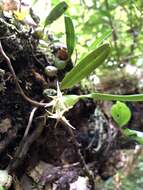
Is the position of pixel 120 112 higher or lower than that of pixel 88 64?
lower

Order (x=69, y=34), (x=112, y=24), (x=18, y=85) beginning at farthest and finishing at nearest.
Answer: (x=112, y=24), (x=69, y=34), (x=18, y=85)

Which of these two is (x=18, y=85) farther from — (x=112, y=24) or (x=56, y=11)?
(x=112, y=24)

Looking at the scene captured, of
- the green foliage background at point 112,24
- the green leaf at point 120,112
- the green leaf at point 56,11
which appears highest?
the green leaf at point 56,11

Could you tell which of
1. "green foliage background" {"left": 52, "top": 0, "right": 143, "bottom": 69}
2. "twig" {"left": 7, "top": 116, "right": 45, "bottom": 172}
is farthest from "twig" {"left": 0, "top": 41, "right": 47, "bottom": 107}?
"green foliage background" {"left": 52, "top": 0, "right": 143, "bottom": 69}

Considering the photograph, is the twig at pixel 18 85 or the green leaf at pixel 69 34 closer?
the twig at pixel 18 85

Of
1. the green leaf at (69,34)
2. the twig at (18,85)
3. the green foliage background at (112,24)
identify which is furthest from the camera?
the green foliage background at (112,24)

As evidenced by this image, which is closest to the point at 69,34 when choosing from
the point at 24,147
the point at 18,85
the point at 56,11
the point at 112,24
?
the point at 56,11

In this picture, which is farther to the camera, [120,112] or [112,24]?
[112,24]

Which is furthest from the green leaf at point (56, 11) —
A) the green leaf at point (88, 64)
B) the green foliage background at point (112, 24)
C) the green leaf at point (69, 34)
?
the green foliage background at point (112, 24)

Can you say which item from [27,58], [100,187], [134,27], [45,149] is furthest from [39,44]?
[134,27]

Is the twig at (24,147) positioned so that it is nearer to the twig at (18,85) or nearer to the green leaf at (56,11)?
the twig at (18,85)
